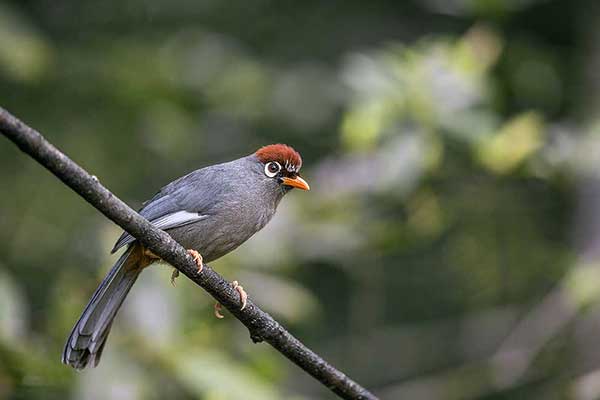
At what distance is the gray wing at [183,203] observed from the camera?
11.0 ft

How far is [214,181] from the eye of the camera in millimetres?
3471

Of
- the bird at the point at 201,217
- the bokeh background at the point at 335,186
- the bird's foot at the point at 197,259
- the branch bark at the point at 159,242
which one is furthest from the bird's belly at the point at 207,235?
the bokeh background at the point at 335,186

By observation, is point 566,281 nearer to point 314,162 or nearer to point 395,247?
point 395,247

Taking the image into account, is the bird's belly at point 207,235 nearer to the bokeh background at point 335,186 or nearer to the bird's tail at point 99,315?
the bird's tail at point 99,315

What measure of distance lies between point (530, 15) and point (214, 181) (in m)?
4.35

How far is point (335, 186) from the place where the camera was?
16.9ft

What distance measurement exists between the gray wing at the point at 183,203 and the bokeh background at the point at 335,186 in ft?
2.82

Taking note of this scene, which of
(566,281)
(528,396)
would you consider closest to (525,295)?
(528,396)

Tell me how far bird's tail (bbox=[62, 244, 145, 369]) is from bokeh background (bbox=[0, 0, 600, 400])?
1.59 ft

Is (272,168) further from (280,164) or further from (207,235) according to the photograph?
(207,235)

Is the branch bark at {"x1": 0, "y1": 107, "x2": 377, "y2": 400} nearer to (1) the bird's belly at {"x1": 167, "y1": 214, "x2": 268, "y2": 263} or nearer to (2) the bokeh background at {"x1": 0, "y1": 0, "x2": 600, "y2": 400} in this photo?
(1) the bird's belly at {"x1": 167, "y1": 214, "x2": 268, "y2": 263}

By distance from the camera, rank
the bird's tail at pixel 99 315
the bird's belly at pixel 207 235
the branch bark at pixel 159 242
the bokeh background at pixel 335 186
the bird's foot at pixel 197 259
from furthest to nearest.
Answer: the bokeh background at pixel 335 186, the bird's tail at pixel 99 315, the bird's belly at pixel 207 235, the bird's foot at pixel 197 259, the branch bark at pixel 159 242

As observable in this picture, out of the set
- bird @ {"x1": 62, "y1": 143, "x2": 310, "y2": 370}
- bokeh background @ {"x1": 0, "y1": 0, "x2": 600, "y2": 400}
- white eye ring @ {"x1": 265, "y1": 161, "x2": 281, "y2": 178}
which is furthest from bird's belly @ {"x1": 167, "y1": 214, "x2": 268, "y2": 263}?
Result: bokeh background @ {"x1": 0, "y1": 0, "x2": 600, "y2": 400}

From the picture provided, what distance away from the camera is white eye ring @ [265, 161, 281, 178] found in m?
3.65
